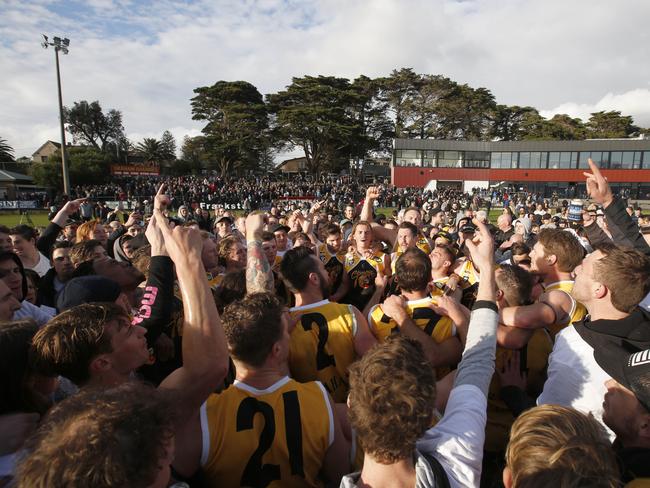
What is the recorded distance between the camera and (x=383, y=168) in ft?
221

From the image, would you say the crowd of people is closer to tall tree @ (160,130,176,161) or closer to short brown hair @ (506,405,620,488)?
short brown hair @ (506,405,620,488)

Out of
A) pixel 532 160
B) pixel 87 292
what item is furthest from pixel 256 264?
pixel 532 160

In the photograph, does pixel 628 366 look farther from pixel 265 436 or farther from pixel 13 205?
pixel 13 205

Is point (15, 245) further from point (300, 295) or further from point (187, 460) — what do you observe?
point (187, 460)

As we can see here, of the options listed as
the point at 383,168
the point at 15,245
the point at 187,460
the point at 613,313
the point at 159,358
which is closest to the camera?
the point at 187,460

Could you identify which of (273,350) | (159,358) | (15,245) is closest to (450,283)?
(273,350)

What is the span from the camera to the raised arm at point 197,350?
160 centimetres

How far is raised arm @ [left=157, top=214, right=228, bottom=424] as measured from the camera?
1.60 m

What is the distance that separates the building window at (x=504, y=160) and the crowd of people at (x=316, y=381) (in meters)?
56.7

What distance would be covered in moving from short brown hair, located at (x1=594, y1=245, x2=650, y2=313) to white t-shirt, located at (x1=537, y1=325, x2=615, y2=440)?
1.04ft

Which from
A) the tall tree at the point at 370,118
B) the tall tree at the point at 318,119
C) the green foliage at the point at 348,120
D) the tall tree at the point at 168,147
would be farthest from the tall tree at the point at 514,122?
the tall tree at the point at 168,147

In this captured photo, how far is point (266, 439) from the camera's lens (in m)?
1.81

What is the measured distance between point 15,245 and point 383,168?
66009 mm

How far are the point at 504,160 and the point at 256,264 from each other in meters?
59.0
